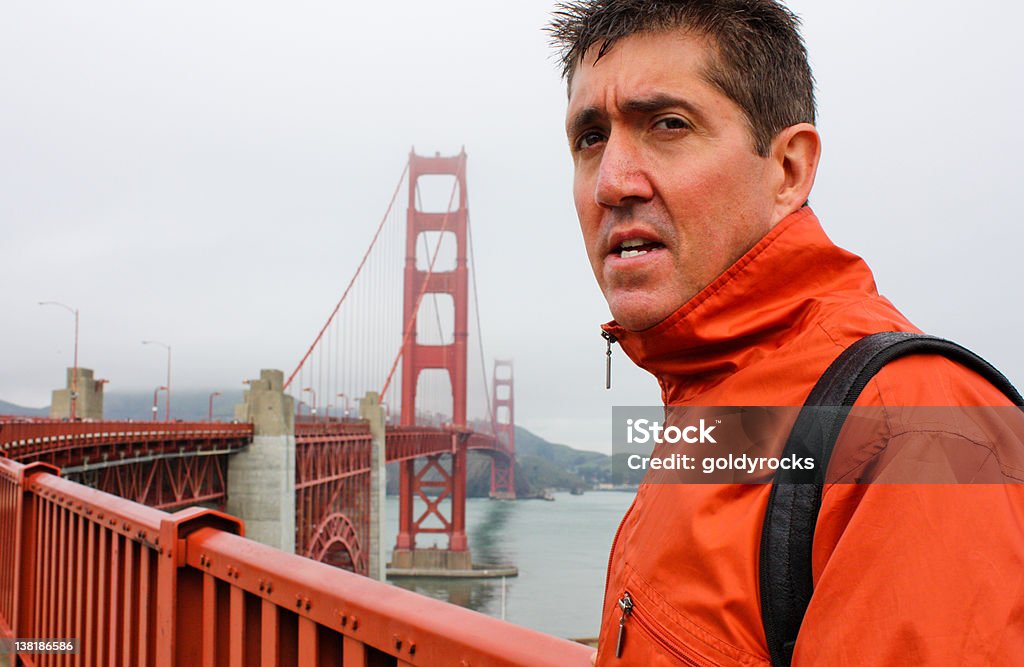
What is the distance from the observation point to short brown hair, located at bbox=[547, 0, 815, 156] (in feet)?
3.94

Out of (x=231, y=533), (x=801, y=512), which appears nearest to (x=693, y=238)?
(x=801, y=512)

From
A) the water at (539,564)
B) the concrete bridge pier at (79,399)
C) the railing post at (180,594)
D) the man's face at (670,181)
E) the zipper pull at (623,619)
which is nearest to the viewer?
the zipper pull at (623,619)

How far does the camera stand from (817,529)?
0.80 metres

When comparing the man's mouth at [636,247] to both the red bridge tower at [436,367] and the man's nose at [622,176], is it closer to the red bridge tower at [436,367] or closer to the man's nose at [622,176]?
the man's nose at [622,176]

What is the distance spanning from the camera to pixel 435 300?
5844cm

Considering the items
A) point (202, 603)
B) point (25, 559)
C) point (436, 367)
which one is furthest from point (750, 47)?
point (436, 367)

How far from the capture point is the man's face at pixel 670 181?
118 centimetres

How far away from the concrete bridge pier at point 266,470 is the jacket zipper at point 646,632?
67.0 feet

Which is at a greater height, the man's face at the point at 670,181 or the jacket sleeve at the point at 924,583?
the man's face at the point at 670,181

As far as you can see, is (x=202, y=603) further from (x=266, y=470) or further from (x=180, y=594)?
Result: (x=266, y=470)

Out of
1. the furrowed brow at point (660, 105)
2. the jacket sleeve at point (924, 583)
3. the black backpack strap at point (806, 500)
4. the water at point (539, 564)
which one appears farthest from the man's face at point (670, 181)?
the water at point (539, 564)
